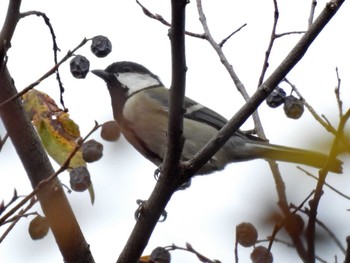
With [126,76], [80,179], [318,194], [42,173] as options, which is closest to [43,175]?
[42,173]

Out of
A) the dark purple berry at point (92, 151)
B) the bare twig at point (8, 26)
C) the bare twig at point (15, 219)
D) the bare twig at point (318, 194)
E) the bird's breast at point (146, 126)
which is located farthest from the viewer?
the bird's breast at point (146, 126)

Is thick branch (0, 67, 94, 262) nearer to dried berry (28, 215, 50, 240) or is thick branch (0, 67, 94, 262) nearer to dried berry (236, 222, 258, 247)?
dried berry (28, 215, 50, 240)

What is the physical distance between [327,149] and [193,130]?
2229 millimetres

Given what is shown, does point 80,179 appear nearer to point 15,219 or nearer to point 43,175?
point 43,175

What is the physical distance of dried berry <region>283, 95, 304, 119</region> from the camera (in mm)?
2496

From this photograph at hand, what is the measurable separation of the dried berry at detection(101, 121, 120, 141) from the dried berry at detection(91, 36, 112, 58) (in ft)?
0.82

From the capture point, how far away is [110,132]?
7.13ft

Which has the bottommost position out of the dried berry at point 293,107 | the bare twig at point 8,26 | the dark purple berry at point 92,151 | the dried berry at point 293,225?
the dried berry at point 293,225

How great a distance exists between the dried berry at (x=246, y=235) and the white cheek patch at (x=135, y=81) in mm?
1904

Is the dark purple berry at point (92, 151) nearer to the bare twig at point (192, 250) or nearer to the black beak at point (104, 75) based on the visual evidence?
the bare twig at point (192, 250)

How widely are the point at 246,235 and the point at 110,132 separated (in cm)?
58

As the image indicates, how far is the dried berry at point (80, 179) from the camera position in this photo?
192cm

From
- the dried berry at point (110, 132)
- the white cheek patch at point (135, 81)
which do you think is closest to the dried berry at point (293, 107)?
the dried berry at point (110, 132)

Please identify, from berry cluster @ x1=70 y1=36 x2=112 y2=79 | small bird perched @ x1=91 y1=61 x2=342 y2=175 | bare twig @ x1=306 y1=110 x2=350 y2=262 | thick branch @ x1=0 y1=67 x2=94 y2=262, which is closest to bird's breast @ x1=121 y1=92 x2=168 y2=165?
small bird perched @ x1=91 y1=61 x2=342 y2=175
